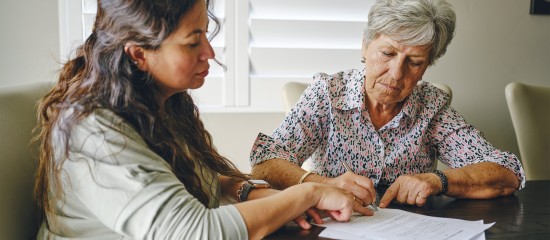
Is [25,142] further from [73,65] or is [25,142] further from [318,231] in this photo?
[318,231]

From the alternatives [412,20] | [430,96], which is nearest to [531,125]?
[430,96]

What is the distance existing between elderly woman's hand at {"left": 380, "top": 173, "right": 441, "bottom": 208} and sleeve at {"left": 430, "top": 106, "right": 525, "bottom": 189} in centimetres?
32

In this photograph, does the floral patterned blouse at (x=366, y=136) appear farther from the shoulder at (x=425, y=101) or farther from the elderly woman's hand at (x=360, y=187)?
the elderly woman's hand at (x=360, y=187)

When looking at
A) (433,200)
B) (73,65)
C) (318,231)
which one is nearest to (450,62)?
(433,200)

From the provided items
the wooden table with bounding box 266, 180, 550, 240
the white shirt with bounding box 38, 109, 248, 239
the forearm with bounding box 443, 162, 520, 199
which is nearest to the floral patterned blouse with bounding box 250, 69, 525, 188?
the forearm with bounding box 443, 162, 520, 199

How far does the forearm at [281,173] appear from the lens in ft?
4.86

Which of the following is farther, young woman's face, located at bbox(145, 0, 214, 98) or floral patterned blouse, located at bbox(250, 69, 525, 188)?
floral patterned blouse, located at bbox(250, 69, 525, 188)

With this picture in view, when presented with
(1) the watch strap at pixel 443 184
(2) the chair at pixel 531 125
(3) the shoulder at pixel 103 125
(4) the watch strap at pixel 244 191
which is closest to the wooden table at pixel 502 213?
(1) the watch strap at pixel 443 184

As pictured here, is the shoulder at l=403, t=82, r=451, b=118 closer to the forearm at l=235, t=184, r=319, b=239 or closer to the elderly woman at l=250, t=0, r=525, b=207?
the elderly woman at l=250, t=0, r=525, b=207

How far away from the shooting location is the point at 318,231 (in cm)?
112

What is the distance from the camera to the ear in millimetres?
1079

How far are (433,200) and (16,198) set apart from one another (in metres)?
0.99

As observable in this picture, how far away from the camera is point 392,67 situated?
165cm

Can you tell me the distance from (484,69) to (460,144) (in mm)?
838
